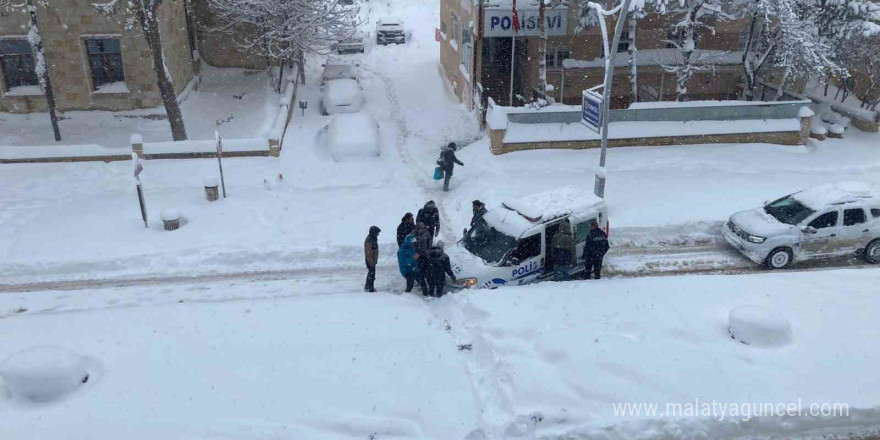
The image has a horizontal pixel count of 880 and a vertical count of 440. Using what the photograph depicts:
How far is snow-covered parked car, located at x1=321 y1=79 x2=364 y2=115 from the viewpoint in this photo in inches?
970

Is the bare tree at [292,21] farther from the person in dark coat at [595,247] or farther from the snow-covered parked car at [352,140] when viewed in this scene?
the person in dark coat at [595,247]

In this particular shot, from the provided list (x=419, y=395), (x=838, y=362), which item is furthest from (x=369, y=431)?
(x=838, y=362)

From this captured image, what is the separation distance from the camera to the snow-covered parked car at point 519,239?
11781 millimetres

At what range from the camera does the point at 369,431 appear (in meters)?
8.41

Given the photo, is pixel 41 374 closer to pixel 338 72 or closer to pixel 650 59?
pixel 650 59

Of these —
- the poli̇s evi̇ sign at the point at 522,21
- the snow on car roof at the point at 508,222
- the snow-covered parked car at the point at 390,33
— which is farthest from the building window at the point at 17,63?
the snow on car roof at the point at 508,222

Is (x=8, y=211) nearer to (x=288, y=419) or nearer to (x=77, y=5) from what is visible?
(x=77, y=5)

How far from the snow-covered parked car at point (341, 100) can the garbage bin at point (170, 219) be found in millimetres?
10560

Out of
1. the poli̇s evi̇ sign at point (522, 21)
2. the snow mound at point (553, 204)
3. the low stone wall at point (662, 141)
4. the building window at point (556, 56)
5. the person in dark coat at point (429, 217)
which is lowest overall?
the person in dark coat at point (429, 217)

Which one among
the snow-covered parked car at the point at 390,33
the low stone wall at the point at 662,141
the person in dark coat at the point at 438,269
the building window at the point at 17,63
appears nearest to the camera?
the person in dark coat at the point at 438,269

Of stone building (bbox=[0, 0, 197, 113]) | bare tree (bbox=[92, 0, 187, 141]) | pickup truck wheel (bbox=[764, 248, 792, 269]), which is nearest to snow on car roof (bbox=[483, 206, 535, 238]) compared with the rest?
pickup truck wheel (bbox=[764, 248, 792, 269])

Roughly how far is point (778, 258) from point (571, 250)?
4880 mm

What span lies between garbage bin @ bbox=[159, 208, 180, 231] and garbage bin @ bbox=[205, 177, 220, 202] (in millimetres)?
1504

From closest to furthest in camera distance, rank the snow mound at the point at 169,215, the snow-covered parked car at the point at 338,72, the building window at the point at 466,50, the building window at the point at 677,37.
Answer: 1. the snow mound at the point at 169,215
2. the building window at the point at 677,37
3. the building window at the point at 466,50
4. the snow-covered parked car at the point at 338,72
